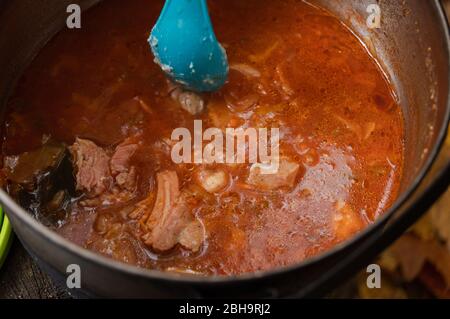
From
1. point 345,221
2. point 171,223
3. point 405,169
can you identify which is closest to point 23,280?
point 171,223

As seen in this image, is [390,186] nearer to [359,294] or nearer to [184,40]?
[359,294]

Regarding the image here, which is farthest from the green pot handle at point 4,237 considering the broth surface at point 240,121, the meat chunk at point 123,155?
the meat chunk at point 123,155

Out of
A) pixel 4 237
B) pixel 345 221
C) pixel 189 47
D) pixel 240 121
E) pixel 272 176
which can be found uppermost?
pixel 189 47

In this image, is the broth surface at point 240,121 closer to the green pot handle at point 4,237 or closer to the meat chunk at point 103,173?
the meat chunk at point 103,173

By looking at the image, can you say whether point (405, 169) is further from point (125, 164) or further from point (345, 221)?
point (125, 164)

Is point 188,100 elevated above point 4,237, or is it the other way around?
point 188,100

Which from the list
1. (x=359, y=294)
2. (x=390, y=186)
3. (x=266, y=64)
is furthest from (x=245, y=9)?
(x=359, y=294)
